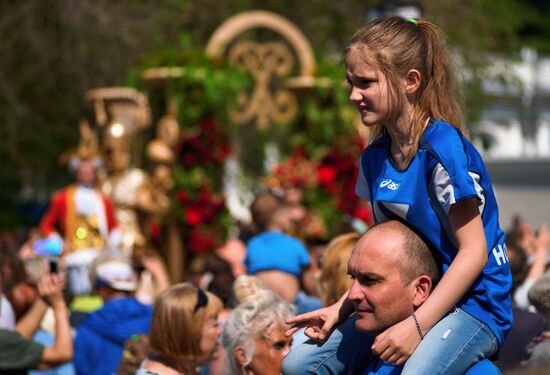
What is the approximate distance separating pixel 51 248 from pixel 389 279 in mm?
5623

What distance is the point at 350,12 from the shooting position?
75.2 ft

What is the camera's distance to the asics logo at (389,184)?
3392 millimetres

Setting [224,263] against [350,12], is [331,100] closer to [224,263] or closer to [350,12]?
[224,263]

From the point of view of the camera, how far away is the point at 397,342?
10.5 feet

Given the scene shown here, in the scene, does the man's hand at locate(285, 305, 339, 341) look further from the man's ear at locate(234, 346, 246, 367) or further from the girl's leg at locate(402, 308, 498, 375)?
the man's ear at locate(234, 346, 246, 367)

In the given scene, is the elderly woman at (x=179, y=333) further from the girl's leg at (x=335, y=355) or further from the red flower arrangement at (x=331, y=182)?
the red flower arrangement at (x=331, y=182)

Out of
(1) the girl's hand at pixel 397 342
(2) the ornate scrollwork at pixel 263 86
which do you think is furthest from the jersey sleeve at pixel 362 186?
(2) the ornate scrollwork at pixel 263 86

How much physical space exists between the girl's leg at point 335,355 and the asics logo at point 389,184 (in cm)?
41

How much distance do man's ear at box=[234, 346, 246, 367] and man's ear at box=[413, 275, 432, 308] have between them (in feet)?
5.07

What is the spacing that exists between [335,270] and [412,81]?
210cm

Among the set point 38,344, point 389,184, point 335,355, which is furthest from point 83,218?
point 389,184

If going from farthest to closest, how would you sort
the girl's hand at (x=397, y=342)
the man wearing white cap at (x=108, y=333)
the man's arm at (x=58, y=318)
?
the man wearing white cap at (x=108, y=333), the man's arm at (x=58, y=318), the girl's hand at (x=397, y=342)

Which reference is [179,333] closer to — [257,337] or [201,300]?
[201,300]

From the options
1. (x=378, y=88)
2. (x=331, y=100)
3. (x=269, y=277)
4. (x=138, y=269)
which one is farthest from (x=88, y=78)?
(x=378, y=88)
